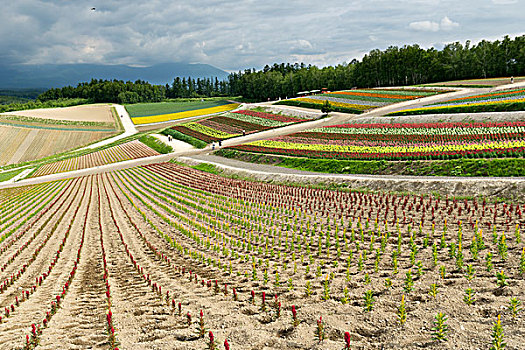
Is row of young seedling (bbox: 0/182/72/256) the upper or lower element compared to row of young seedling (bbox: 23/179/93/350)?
lower

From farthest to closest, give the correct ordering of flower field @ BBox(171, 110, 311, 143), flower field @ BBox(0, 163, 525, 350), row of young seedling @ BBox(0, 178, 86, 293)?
flower field @ BBox(171, 110, 311, 143) < row of young seedling @ BBox(0, 178, 86, 293) < flower field @ BBox(0, 163, 525, 350)

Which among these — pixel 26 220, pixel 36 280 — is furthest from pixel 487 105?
pixel 26 220

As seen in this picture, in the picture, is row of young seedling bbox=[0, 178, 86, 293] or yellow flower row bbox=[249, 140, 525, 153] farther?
yellow flower row bbox=[249, 140, 525, 153]

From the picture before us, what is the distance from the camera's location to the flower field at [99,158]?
175 ft

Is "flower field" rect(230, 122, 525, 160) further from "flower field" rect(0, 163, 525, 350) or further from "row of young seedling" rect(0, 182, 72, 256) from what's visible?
"row of young seedling" rect(0, 182, 72, 256)

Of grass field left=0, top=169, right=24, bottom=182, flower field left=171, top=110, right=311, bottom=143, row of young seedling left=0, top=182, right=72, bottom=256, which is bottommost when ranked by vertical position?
row of young seedling left=0, top=182, right=72, bottom=256

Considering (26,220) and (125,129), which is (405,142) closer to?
(26,220)

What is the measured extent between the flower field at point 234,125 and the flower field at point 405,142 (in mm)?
17172

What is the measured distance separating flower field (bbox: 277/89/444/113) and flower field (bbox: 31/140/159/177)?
124 ft

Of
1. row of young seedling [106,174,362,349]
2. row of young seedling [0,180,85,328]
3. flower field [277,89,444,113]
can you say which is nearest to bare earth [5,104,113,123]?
flower field [277,89,444,113]

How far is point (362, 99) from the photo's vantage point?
240ft

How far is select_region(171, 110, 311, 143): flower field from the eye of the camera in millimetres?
64000

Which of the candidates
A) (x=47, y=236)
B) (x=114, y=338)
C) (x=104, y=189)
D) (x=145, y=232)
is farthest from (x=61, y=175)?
(x=114, y=338)

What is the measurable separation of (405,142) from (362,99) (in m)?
41.5
